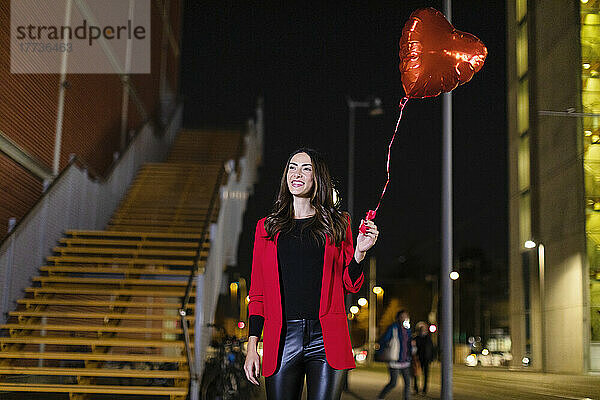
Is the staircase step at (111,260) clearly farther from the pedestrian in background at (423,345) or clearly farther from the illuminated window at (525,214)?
the illuminated window at (525,214)

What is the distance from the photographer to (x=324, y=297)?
11.1 ft

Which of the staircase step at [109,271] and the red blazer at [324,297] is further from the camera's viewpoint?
the staircase step at [109,271]

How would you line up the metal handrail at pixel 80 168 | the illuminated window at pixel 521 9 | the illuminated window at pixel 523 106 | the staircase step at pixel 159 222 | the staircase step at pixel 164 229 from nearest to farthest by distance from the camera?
the metal handrail at pixel 80 168, the illuminated window at pixel 521 9, the illuminated window at pixel 523 106, the staircase step at pixel 164 229, the staircase step at pixel 159 222

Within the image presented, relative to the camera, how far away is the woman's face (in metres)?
3.58

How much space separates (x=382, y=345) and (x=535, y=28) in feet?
19.2

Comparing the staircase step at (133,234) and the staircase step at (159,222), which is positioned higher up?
the staircase step at (159,222)

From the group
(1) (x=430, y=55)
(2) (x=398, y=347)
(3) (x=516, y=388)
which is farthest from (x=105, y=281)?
(1) (x=430, y=55)

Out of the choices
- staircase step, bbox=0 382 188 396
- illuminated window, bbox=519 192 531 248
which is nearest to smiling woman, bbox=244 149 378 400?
staircase step, bbox=0 382 188 396

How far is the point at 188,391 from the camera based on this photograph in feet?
37.6

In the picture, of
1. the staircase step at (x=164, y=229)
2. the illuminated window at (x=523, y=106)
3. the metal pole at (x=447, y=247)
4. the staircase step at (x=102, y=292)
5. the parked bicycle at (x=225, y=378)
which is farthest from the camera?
the staircase step at (x=164, y=229)

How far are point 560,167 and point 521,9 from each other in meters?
2.99

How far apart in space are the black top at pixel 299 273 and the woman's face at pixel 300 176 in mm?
130

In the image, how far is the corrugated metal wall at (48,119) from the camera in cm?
1319

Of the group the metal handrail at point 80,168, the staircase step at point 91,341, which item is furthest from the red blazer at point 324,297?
the metal handrail at point 80,168
